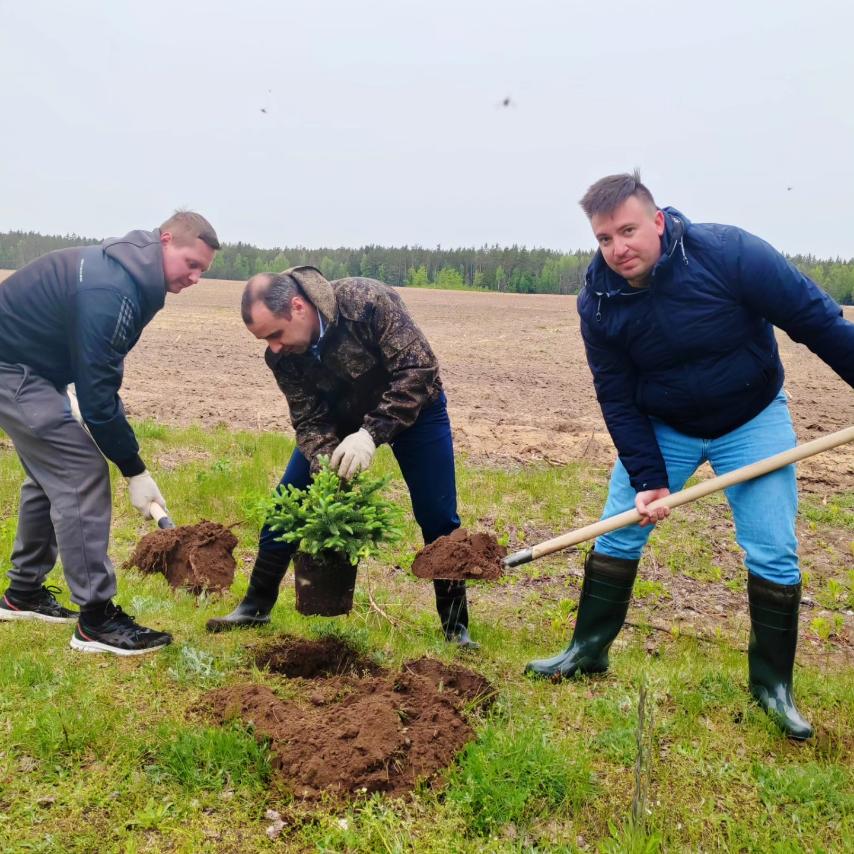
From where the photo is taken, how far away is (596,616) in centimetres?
394

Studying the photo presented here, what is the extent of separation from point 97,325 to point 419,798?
96.6 inches

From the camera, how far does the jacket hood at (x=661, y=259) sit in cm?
331

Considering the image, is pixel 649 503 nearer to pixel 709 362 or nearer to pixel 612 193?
pixel 709 362

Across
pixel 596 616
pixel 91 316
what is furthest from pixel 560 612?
pixel 91 316

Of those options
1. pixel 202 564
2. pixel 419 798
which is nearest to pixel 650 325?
pixel 419 798

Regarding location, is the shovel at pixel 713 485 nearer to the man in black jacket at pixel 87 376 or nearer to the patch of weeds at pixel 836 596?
the man in black jacket at pixel 87 376

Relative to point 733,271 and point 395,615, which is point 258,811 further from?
point 733,271

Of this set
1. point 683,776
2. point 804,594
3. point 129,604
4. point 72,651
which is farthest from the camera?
point 804,594

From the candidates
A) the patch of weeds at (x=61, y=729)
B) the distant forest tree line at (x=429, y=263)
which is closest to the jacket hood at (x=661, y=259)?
the patch of weeds at (x=61, y=729)

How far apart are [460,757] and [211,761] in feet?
3.27

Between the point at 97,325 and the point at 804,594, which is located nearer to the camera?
the point at 97,325

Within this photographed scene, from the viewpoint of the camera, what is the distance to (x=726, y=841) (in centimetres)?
284

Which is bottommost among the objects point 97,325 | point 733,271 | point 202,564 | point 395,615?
point 395,615

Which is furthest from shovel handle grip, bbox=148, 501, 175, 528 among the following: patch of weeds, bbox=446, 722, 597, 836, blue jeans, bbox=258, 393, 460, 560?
patch of weeds, bbox=446, 722, 597, 836
